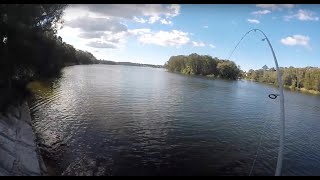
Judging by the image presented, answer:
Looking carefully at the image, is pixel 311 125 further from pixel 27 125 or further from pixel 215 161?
pixel 27 125

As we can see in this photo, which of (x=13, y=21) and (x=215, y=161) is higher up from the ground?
(x=13, y=21)

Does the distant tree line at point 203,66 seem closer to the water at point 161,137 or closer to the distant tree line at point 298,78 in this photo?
the distant tree line at point 298,78

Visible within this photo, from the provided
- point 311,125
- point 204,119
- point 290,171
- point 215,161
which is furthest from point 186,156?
point 311,125

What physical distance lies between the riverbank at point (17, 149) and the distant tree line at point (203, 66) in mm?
76557

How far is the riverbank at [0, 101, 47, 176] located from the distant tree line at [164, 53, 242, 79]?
76.6m

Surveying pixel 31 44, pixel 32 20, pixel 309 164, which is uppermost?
pixel 32 20

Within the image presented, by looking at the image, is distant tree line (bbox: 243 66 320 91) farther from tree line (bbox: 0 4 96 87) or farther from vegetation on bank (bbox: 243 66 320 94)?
tree line (bbox: 0 4 96 87)

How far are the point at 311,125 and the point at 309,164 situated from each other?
46.4 feet

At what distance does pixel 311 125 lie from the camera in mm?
32688

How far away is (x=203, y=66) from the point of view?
322ft

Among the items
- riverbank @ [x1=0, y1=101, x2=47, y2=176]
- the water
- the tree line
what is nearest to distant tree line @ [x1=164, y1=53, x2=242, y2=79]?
the water

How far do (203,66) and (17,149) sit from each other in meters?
85.3

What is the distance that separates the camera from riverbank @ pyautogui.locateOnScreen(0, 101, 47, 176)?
1325 cm

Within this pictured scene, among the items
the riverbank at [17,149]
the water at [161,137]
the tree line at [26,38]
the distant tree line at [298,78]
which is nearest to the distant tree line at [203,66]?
the distant tree line at [298,78]
